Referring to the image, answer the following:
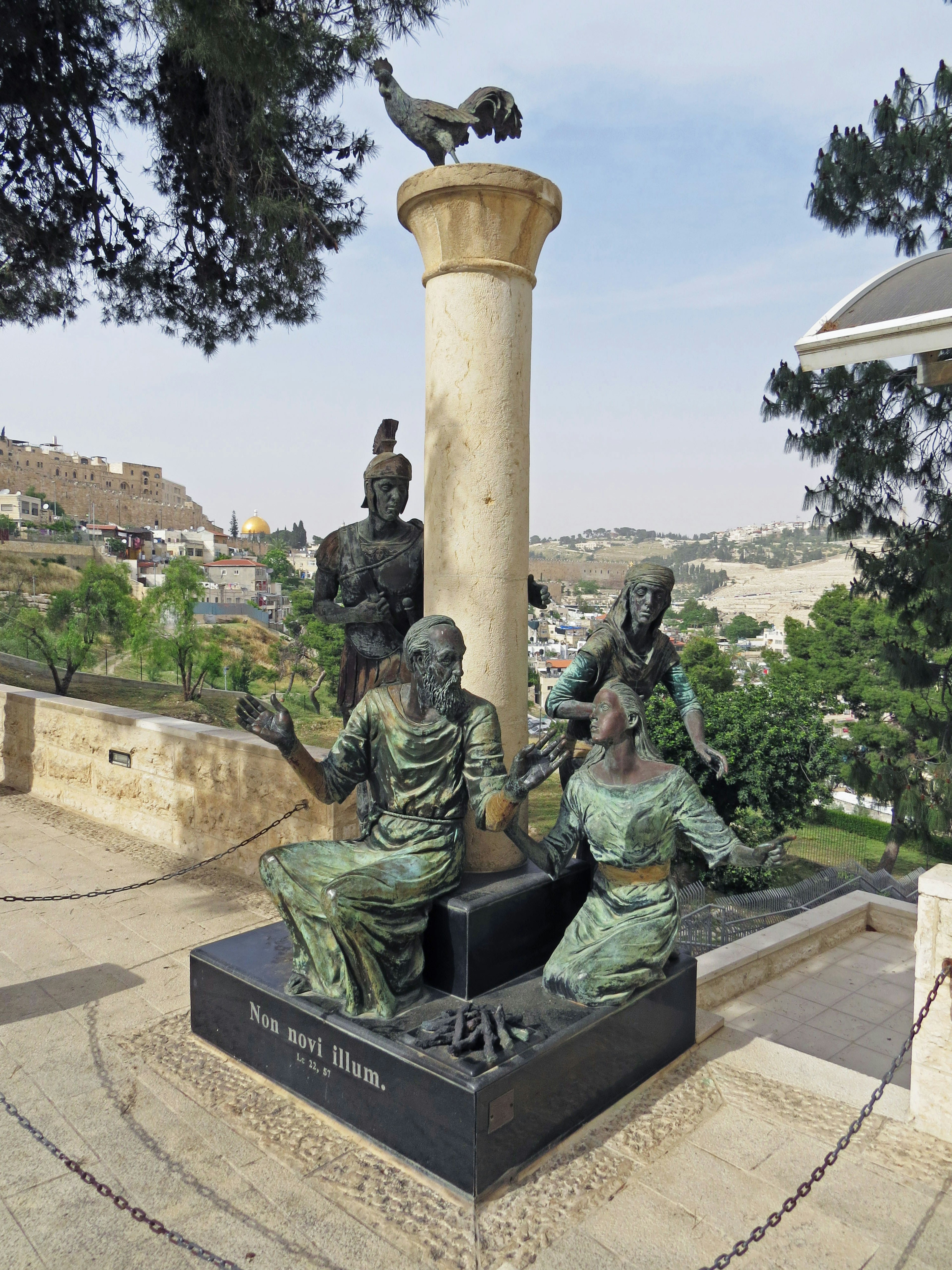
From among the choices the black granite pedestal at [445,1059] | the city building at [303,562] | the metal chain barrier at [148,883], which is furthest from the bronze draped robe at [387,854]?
the city building at [303,562]

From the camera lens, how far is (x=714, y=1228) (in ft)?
8.63

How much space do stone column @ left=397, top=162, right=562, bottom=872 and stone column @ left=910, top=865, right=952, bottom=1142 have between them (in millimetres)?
1637

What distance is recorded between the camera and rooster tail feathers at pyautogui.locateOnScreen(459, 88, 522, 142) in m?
3.84

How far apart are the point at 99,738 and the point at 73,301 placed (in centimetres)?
420

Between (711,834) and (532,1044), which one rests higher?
(711,834)

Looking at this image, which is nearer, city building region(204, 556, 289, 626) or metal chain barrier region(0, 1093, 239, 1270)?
metal chain barrier region(0, 1093, 239, 1270)

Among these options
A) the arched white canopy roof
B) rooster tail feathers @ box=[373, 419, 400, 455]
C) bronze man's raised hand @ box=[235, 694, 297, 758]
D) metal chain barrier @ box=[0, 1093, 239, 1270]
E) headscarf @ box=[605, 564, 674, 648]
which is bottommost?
metal chain barrier @ box=[0, 1093, 239, 1270]

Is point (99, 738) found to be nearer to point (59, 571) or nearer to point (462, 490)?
point (462, 490)

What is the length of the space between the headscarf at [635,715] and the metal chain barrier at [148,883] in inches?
104

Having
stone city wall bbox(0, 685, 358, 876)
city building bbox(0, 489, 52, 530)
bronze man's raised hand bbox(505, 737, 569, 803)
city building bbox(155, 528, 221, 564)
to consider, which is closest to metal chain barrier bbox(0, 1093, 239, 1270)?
bronze man's raised hand bbox(505, 737, 569, 803)

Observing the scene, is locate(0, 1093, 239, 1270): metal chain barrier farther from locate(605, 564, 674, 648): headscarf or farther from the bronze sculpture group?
locate(605, 564, 674, 648): headscarf

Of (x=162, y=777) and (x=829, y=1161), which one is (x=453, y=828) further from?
(x=162, y=777)

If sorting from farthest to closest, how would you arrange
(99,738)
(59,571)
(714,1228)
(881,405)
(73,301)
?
(59,571)
(881,405)
(73,301)
(99,738)
(714,1228)

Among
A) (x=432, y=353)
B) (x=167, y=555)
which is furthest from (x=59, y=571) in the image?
(x=432, y=353)
